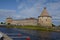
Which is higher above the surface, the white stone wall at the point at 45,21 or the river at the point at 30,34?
the white stone wall at the point at 45,21

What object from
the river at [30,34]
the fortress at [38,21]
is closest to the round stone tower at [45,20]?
the fortress at [38,21]

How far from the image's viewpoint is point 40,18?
752cm

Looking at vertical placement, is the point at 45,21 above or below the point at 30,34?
above

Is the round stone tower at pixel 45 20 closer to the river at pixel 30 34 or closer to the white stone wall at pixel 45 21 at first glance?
the white stone wall at pixel 45 21

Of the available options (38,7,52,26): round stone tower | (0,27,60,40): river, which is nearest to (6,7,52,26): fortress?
(38,7,52,26): round stone tower

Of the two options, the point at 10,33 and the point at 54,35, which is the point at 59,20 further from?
the point at 10,33

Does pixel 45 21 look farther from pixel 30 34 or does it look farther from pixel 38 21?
pixel 30 34

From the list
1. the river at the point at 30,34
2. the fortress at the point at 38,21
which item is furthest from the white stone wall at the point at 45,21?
the river at the point at 30,34

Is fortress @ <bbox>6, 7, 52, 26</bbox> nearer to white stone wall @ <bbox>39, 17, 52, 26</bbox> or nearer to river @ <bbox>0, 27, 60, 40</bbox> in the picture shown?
white stone wall @ <bbox>39, 17, 52, 26</bbox>

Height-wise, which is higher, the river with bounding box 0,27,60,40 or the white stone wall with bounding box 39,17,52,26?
the white stone wall with bounding box 39,17,52,26

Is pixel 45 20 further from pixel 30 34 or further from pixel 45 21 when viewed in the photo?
pixel 30 34

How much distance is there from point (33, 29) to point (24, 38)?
0.44 m

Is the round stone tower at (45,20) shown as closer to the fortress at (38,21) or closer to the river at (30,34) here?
the fortress at (38,21)

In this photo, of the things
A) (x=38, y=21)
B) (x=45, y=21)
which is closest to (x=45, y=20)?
(x=45, y=21)
